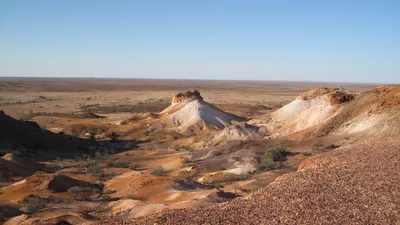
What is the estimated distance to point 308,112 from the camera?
35188 mm

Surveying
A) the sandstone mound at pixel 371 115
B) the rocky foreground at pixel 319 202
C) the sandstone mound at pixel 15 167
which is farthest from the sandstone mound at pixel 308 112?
the rocky foreground at pixel 319 202

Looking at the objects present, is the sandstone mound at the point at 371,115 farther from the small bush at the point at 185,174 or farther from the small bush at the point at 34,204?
the small bush at the point at 34,204

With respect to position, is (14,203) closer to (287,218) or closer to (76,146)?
(287,218)

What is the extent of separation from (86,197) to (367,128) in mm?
16030

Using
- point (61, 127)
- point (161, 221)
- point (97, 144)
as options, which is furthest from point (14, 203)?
point (61, 127)

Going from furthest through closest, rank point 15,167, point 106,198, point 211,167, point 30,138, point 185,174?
point 30,138 < point 211,167 < point 15,167 < point 185,174 < point 106,198

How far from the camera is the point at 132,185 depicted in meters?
19.7

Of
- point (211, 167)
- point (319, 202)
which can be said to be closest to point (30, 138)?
point (211, 167)

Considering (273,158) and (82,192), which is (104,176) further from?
(273,158)

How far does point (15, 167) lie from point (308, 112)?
2241 cm

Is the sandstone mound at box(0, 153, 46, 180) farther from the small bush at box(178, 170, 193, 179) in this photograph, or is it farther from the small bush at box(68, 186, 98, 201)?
the small bush at box(178, 170, 193, 179)

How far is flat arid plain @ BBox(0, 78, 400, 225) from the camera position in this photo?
10.3m

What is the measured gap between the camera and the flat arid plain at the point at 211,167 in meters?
10.3

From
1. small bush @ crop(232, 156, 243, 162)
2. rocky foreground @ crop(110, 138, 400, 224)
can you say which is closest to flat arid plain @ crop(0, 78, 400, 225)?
rocky foreground @ crop(110, 138, 400, 224)
